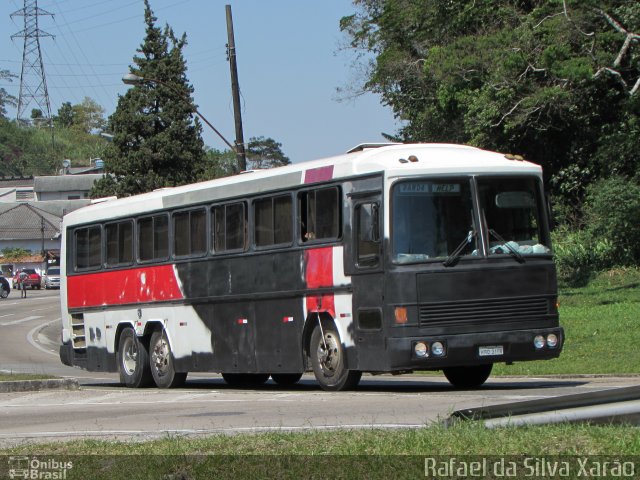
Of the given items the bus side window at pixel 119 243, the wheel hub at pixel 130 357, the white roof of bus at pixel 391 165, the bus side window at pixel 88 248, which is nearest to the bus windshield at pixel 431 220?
the white roof of bus at pixel 391 165

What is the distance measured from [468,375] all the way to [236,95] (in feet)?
48.9

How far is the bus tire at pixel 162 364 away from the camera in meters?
20.9

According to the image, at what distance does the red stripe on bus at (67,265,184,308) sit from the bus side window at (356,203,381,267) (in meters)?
5.31

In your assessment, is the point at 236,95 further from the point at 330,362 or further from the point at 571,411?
the point at 571,411

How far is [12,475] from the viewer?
866 centimetres

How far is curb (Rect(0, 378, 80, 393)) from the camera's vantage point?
67.5 ft

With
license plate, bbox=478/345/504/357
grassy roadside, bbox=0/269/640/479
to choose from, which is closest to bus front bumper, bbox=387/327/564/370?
license plate, bbox=478/345/504/357

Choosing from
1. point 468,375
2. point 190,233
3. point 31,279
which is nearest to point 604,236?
point 190,233

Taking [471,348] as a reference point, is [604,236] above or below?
above

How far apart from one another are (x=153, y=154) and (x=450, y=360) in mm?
60594

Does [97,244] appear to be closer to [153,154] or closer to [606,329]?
[606,329]

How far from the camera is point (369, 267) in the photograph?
1564 cm

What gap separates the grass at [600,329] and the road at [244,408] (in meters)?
1.46

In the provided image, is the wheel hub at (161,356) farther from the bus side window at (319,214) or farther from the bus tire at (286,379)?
the bus side window at (319,214)
